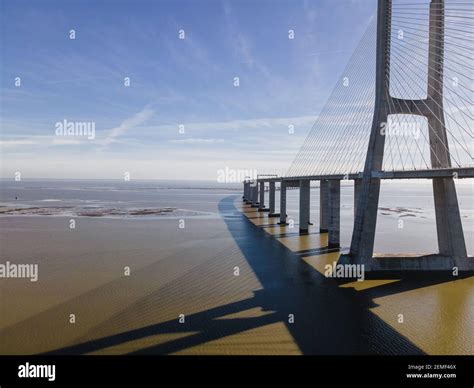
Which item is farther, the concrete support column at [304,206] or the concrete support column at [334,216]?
the concrete support column at [304,206]

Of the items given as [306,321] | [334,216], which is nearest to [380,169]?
[334,216]

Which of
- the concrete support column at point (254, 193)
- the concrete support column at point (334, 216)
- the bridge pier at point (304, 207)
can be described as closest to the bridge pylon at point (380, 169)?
the concrete support column at point (334, 216)

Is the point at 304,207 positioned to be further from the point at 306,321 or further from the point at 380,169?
the point at 306,321

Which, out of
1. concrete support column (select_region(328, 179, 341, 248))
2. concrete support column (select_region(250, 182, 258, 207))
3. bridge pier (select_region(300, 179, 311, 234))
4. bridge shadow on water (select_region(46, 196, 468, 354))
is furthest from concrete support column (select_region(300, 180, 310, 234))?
concrete support column (select_region(250, 182, 258, 207))

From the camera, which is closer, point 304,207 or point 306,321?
point 306,321

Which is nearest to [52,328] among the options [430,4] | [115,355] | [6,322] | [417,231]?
[6,322]

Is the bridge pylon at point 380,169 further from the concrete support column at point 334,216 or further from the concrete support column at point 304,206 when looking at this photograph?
the concrete support column at point 304,206

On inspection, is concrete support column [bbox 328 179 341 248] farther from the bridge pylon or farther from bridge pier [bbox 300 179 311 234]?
the bridge pylon
